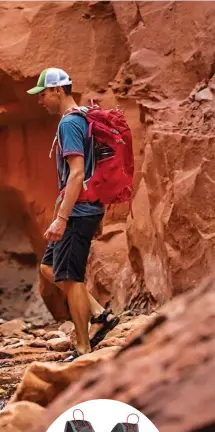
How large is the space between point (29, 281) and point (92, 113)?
15.6 feet

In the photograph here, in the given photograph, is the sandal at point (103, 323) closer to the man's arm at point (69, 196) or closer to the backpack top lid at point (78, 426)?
the man's arm at point (69, 196)

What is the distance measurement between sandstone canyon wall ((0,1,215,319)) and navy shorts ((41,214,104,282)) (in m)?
1.02

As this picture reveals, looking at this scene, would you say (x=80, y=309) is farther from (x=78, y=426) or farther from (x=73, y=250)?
(x=78, y=426)

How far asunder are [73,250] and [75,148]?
1.28 feet

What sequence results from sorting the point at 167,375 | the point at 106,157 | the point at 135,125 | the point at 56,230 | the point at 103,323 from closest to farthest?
the point at 167,375 → the point at 56,230 → the point at 106,157 → the point at 103,323 → the point at 135,125

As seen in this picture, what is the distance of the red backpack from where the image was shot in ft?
9.89

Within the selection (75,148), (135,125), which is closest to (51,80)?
(75,148)

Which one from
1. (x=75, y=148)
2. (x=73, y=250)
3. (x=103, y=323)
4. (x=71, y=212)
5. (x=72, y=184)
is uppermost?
(x=75, y=148)

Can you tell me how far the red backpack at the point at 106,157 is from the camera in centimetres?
301

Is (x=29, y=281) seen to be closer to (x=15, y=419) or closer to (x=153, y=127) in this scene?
(x=153, y=127)

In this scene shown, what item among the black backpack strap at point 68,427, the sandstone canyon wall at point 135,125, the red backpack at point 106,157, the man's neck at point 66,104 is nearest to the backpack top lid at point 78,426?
the black backpack strap at point 68,427

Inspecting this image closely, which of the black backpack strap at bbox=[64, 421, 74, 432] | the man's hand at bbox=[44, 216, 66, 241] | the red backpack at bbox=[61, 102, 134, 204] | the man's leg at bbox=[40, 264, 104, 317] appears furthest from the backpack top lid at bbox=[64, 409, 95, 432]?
the man's leg at bbox=[40, 264, 104, 317]

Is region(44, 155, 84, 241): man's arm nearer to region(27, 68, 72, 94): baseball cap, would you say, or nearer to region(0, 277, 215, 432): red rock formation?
region(27, 68, 72, 94): baseball cap

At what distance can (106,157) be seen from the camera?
10.0ft
